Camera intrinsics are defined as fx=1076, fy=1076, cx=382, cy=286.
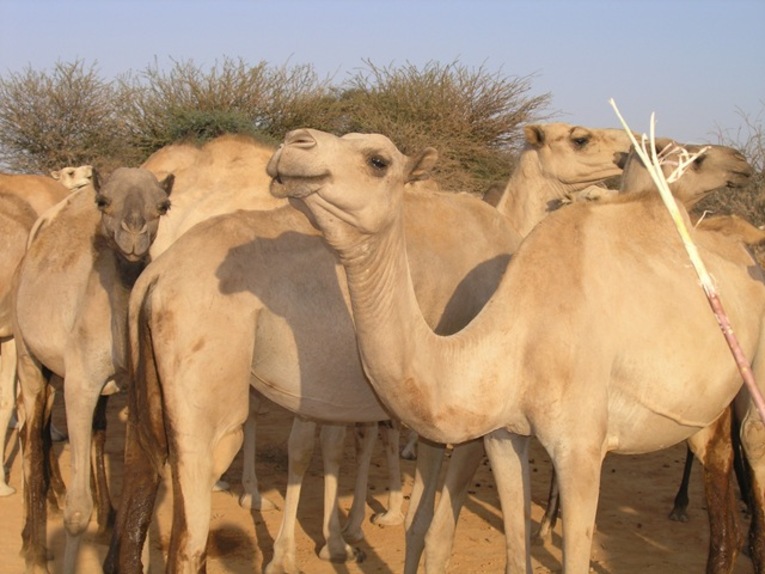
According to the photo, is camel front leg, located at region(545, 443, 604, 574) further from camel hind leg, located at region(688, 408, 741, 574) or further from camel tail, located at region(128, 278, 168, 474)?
camel tail, located at region(128, 278, 168, 474)

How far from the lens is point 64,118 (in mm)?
22891

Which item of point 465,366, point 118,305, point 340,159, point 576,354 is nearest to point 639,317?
point 576,354

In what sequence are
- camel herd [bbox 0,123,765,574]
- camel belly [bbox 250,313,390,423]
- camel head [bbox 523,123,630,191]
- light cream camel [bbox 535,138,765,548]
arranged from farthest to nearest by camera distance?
camel head [bbox 523,123,630,191] < light cream camel [bbox 535,138,765,548] < camel belly [bbox 250,313,390,423] < camel herd [bbox 0,123,765,574]

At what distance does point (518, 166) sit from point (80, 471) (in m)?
3.96

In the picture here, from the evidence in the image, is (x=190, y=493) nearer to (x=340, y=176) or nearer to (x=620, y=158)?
(x=340, y=176)

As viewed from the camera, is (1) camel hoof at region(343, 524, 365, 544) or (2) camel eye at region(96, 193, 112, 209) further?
(1) camel hoof at region(343, 524, 365, 544)

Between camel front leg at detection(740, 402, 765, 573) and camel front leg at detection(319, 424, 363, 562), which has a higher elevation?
camel front leg at detection(740, 402, 765, 573)

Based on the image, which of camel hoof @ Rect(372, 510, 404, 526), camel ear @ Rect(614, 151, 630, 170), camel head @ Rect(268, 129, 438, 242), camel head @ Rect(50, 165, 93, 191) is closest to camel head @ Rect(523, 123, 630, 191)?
camel ear @ Rect(614, 151, 630, 170)

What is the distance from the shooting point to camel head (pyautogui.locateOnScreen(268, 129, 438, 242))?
11.9ft

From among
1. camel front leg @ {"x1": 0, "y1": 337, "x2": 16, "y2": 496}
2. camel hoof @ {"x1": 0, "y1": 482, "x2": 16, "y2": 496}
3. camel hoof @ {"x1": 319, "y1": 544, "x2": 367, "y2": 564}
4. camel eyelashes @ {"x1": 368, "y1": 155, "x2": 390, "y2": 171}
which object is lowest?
camel hoof @ {"x1": 0, "y1": 482, "x2": 16, "y2": 496}

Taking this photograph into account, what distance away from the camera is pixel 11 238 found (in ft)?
29.8

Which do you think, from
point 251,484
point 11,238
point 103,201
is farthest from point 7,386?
point 103,201

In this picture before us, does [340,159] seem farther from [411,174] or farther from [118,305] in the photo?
[118,305]

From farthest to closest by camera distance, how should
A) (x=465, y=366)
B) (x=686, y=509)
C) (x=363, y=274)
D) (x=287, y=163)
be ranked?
(x=686, y=509)
(x=465, y=366)
(x=363, y=274)
(x=287, y=163)
